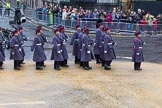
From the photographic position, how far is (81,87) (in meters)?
16.8

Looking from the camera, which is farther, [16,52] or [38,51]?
[38,51]

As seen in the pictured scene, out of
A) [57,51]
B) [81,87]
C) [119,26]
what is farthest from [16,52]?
[119,26]

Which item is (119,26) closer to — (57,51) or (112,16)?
(112,16)

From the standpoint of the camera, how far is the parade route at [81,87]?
1451 cm

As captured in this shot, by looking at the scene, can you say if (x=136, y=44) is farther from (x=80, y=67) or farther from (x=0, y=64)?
(x=0, y=64)

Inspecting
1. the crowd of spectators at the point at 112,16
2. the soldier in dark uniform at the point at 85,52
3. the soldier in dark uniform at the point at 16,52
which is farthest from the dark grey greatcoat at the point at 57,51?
the crowd of spectators at the point at 112,16

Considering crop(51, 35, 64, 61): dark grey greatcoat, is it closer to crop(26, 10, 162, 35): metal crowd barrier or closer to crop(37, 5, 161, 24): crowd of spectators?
crop(26, 10, 162, 35): metal crowd barrier

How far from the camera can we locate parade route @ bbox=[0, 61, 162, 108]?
14.5 meters

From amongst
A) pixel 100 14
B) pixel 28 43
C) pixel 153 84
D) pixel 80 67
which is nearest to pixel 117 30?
pixel 100 14

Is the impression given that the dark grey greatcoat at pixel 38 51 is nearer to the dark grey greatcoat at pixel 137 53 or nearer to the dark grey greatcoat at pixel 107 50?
the dark grey greatcoat at pixel 107 50

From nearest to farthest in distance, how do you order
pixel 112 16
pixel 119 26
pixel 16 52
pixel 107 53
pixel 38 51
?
1. pixel 16 52
2. pixel 38 51
3. pixel 107 53
4. pixel 119 26
5. pixel 112 16

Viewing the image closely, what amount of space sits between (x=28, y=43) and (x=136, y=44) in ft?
32.3

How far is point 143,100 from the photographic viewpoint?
14.9 m

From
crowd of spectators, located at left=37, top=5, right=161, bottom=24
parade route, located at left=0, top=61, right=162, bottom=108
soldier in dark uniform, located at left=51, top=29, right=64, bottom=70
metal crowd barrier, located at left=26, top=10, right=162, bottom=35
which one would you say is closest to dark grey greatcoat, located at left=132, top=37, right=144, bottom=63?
parade route, located at left=0, top=61, right=162, bottom=108
